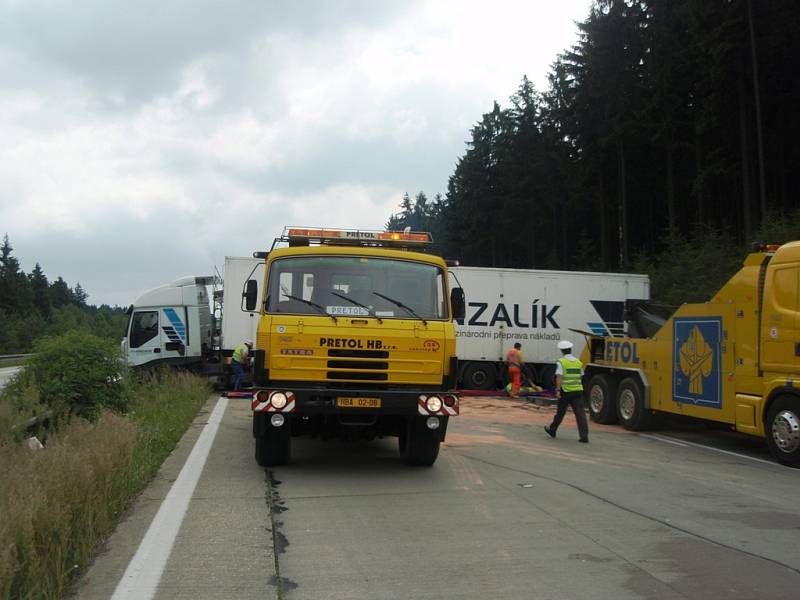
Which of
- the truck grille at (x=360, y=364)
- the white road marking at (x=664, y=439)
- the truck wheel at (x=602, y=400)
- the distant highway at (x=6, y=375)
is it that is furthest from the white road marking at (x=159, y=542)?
the truck wheel at (x=602, y=400)

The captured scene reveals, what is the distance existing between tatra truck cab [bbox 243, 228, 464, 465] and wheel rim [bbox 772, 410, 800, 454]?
4.87 meters

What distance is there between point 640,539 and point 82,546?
4.23 meters

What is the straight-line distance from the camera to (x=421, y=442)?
8672 millimetres

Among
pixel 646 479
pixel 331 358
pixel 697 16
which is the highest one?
pixel 697 16

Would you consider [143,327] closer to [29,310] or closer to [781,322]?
[781,322]

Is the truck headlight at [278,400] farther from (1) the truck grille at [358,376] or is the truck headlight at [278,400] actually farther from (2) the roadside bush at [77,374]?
(2) the roadside bush at [77,374]

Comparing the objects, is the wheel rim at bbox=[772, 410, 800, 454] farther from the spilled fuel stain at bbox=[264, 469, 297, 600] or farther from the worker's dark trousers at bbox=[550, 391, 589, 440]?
the spilled fuel stain at bbox=[264, 469, 297, 600]

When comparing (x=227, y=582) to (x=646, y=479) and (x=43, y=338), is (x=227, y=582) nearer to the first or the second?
Answer: (x=646, y=479)

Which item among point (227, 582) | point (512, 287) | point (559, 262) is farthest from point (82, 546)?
point (559, 262)

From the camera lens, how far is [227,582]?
470cm

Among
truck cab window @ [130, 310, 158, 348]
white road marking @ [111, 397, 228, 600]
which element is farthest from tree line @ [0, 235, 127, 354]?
white road marking @ [111, 397, 228, 600]

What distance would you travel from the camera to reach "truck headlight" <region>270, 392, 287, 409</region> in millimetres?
7859

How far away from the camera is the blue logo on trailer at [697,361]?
1137cm

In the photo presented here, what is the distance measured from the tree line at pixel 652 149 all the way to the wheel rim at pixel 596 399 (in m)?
10.6
